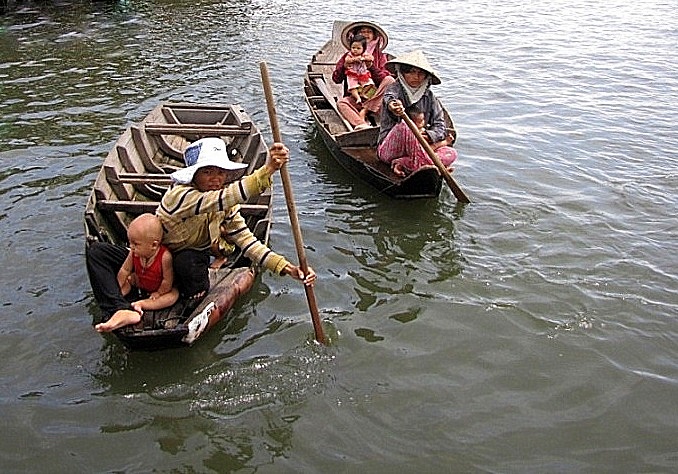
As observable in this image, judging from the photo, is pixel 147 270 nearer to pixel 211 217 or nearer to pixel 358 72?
pixel 211 217

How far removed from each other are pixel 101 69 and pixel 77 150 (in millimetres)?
4239

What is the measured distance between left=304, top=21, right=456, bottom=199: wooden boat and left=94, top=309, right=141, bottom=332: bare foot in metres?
3.38

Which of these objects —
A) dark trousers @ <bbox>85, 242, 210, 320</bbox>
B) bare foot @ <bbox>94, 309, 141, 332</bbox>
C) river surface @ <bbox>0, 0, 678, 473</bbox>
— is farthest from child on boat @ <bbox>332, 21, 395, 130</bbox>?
bare foot @ <bbox>94, 309, 141, 332</bbox>

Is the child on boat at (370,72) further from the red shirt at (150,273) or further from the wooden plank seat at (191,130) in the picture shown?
the red shirt at (150,273)

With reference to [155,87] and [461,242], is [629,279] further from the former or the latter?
[155,87]

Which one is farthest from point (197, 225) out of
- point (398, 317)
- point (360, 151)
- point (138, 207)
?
point (360, 151)

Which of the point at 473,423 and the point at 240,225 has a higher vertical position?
the point at 240,225

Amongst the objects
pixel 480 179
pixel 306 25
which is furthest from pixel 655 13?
pixel 480 179

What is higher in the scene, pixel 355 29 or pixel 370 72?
pixel 355 29

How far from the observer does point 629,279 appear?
5723 mm

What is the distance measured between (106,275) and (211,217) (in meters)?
0.80

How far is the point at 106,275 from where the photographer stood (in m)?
4.38

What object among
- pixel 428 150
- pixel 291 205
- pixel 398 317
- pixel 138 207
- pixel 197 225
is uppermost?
pixel 291 205

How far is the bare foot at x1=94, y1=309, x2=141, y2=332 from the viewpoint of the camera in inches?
157
